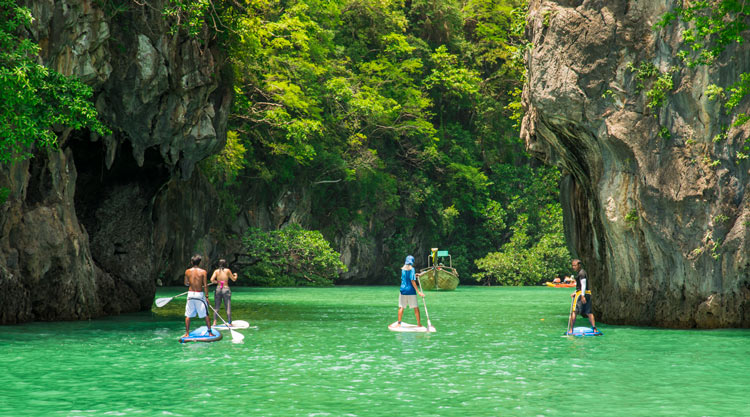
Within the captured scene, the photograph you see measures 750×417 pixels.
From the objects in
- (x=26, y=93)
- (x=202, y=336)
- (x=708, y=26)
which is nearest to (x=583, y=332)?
(x=708, y=26)

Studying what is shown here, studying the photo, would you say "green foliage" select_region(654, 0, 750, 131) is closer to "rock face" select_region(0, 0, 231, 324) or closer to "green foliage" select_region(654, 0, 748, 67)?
"green foliage" select_region(654, 0, 748, 67)

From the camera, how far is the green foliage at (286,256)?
4612cm

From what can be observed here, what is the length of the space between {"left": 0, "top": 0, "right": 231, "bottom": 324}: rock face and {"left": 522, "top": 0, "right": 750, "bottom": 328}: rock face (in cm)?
1024

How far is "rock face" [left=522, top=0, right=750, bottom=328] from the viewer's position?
19938mm

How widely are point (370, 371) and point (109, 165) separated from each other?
46.0 feet

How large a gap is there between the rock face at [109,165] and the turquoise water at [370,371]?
5.46ft

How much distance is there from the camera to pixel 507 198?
197ft

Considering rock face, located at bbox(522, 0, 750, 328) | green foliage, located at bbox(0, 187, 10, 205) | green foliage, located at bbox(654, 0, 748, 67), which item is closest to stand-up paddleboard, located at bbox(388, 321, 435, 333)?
rock face, located at bbox(522, 0, 750, 328)

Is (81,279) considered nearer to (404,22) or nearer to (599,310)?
(599,310)

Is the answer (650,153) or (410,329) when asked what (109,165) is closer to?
(410,329)

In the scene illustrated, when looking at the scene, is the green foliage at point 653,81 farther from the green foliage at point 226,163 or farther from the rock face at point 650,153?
the green foliage at point 226,163

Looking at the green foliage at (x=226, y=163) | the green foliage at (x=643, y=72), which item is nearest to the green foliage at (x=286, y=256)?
the green foliage at (x=226, y=163)

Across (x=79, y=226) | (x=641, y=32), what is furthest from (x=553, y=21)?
(x=79, y=226)

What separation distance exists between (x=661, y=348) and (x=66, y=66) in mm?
14792
